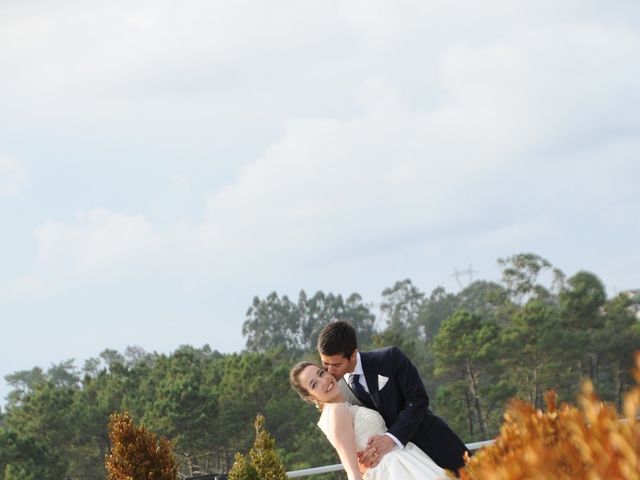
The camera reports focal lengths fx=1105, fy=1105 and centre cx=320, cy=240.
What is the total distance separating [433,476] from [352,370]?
51 centimetres

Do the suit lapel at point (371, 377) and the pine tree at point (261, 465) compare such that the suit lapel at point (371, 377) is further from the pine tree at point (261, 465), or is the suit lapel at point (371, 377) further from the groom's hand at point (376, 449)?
the pine tree at point (261, 465)

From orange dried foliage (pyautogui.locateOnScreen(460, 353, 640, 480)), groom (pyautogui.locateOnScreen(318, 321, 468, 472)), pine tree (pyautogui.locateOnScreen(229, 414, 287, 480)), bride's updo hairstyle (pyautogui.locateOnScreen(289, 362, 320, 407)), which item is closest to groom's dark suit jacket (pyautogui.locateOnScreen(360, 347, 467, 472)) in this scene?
groom (pyautogui.locateOnScreen(318, 321, 468, 472))

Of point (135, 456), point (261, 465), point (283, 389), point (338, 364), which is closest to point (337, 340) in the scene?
point (338, 364)

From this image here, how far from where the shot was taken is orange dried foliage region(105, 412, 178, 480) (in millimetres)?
6996

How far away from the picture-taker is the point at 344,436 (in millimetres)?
4191

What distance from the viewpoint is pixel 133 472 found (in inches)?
275

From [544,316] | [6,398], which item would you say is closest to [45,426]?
[544,316]

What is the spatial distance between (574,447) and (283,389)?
Result: 4586 cm

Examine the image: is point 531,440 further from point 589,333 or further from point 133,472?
point 589,333

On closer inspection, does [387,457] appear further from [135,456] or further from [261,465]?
[261,465]

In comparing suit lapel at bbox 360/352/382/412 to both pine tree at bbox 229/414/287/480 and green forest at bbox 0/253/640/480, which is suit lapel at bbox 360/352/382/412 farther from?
green forest at bbox 0/253/640/480

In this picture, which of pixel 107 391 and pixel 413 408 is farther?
pixel 107 391

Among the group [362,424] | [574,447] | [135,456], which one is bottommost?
[574,447]

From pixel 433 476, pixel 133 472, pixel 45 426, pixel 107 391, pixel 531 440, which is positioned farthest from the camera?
pixel 107 391
